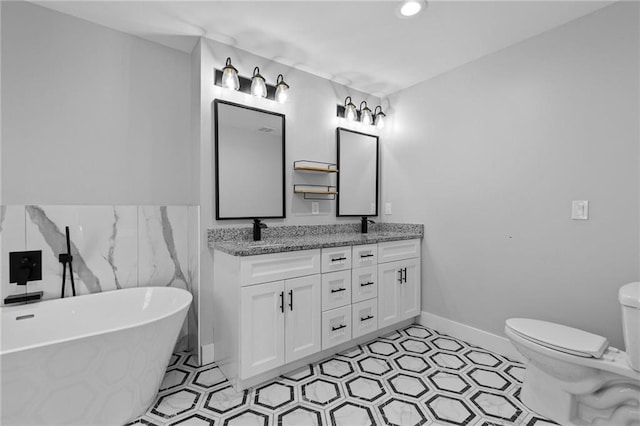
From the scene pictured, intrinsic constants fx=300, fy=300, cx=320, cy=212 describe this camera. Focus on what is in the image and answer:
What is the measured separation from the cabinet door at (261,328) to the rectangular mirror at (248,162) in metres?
0.70

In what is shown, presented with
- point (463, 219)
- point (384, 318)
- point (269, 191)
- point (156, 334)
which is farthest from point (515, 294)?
point (156, 334)

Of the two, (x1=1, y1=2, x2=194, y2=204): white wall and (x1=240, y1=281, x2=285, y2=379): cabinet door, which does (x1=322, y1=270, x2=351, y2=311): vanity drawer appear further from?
(x1=1, y1=2, x2=194, y2=204): white wall

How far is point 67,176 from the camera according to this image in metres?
1.99

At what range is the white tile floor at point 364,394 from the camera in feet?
5.34

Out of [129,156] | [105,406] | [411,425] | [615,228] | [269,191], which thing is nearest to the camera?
[105,406]

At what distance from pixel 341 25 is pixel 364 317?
218cm

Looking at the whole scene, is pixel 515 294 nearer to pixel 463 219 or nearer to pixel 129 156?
pixel 463 219

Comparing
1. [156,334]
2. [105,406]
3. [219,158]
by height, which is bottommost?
[105,406]

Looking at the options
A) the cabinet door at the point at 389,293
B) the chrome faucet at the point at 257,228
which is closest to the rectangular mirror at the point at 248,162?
the chrome faucet at the point at 257,228

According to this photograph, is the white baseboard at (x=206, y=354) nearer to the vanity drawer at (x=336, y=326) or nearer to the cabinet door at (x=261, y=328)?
the cabinet door at (x=261, y=328)

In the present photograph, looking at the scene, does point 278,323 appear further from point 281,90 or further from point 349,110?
point 349,110

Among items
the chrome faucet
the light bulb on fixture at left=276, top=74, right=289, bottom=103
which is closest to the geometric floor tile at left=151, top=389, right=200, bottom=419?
the chrome faucet

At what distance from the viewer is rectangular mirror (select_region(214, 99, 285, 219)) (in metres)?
2.25

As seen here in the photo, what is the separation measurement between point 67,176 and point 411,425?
2578 millimetres
